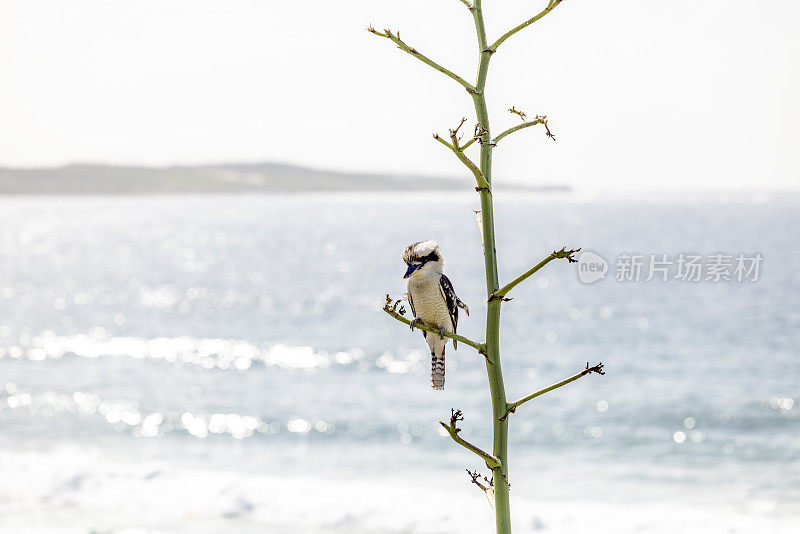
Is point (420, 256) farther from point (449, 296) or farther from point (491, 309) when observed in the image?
point (449, 296)

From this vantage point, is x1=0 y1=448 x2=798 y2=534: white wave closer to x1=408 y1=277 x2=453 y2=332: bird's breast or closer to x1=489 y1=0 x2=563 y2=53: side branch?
x1=408 y1=277 x2=453 y2=332: bird's breast

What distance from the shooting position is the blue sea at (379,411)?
1903cm

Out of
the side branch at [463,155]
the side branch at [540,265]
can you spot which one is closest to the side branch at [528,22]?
the side branch at [463,155]

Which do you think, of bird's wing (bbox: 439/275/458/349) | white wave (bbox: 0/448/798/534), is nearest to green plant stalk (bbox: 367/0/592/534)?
bird's wing (bbox: 439/275/458/349)

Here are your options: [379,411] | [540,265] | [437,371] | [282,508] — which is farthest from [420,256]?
[379,411]

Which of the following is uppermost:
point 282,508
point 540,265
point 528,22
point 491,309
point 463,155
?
point 528,22

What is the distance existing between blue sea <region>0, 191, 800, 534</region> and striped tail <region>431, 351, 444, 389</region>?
55 cm

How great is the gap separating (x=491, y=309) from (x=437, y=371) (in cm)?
95

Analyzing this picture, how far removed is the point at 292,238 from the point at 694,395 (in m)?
110

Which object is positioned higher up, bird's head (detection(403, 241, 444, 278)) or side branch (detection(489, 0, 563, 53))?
side branch (detection(489, 0, 563, 53))

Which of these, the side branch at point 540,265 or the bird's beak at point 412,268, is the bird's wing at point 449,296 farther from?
the side branch at point 540,265

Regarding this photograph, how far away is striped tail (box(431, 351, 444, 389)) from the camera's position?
2680 millimetres

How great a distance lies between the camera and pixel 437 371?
9.67 ft

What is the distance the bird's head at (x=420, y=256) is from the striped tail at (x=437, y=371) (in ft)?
1.22
